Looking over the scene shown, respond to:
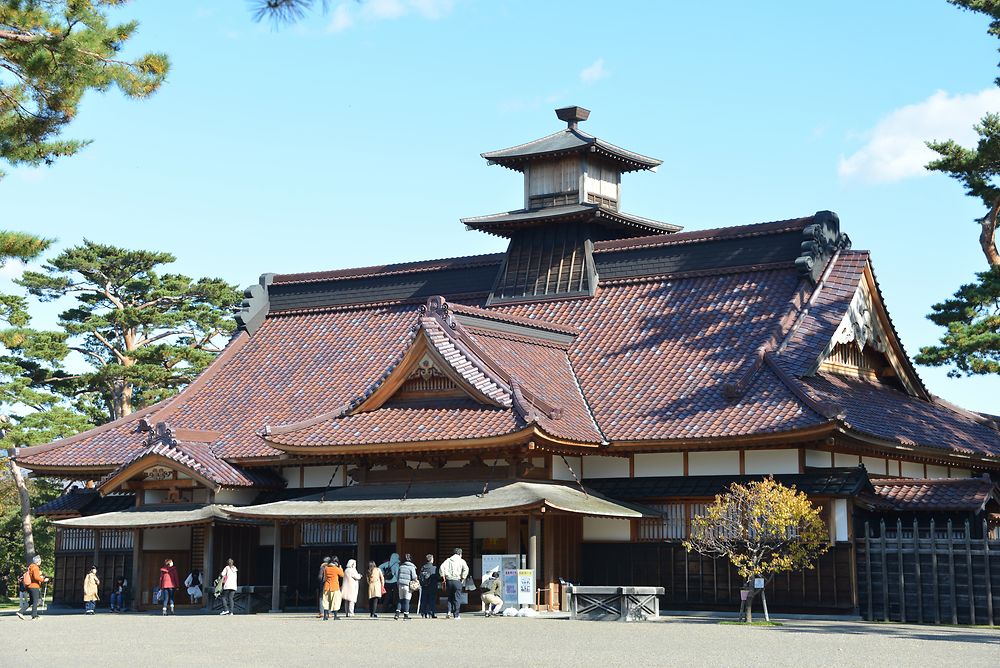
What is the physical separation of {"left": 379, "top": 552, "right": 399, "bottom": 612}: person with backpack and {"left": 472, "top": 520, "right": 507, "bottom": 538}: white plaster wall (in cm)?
206

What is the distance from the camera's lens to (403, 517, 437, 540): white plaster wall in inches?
1217

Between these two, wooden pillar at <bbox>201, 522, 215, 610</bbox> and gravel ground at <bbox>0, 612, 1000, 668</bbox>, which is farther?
wooden pillar at <bbox>201, 522, 215, 610</bbox>

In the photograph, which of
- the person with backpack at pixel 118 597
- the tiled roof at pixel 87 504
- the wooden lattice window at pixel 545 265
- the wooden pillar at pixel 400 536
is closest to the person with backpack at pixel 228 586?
the wooden pillar at pixel 400 536

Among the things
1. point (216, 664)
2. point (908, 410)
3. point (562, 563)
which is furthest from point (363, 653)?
point (908, 410)

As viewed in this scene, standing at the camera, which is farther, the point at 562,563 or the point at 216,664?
the point at 562,563

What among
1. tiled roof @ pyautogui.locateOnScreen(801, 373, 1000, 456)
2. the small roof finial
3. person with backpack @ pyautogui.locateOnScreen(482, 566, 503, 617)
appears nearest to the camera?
person with backpack @ pyautogui.locateOnScreen(482, 566, 503, 617)

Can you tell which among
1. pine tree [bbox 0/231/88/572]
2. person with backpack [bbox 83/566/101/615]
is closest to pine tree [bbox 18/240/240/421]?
pine tree [bbox 0/231/88/572]

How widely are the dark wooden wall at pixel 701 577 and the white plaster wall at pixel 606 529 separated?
18 centimetres

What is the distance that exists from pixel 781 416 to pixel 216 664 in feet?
48.2

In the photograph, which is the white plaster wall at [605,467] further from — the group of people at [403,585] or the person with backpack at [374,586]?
the person with backpack at [374,586]

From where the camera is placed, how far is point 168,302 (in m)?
55.8

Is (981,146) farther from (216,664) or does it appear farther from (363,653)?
(216,664)

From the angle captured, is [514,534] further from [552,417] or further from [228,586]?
[228,586]

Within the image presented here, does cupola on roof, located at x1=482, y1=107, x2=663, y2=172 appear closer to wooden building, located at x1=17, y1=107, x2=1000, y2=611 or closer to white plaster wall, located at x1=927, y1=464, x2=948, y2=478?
wooden building, located at x1=17, y1=107, x2=1000, y2=611
